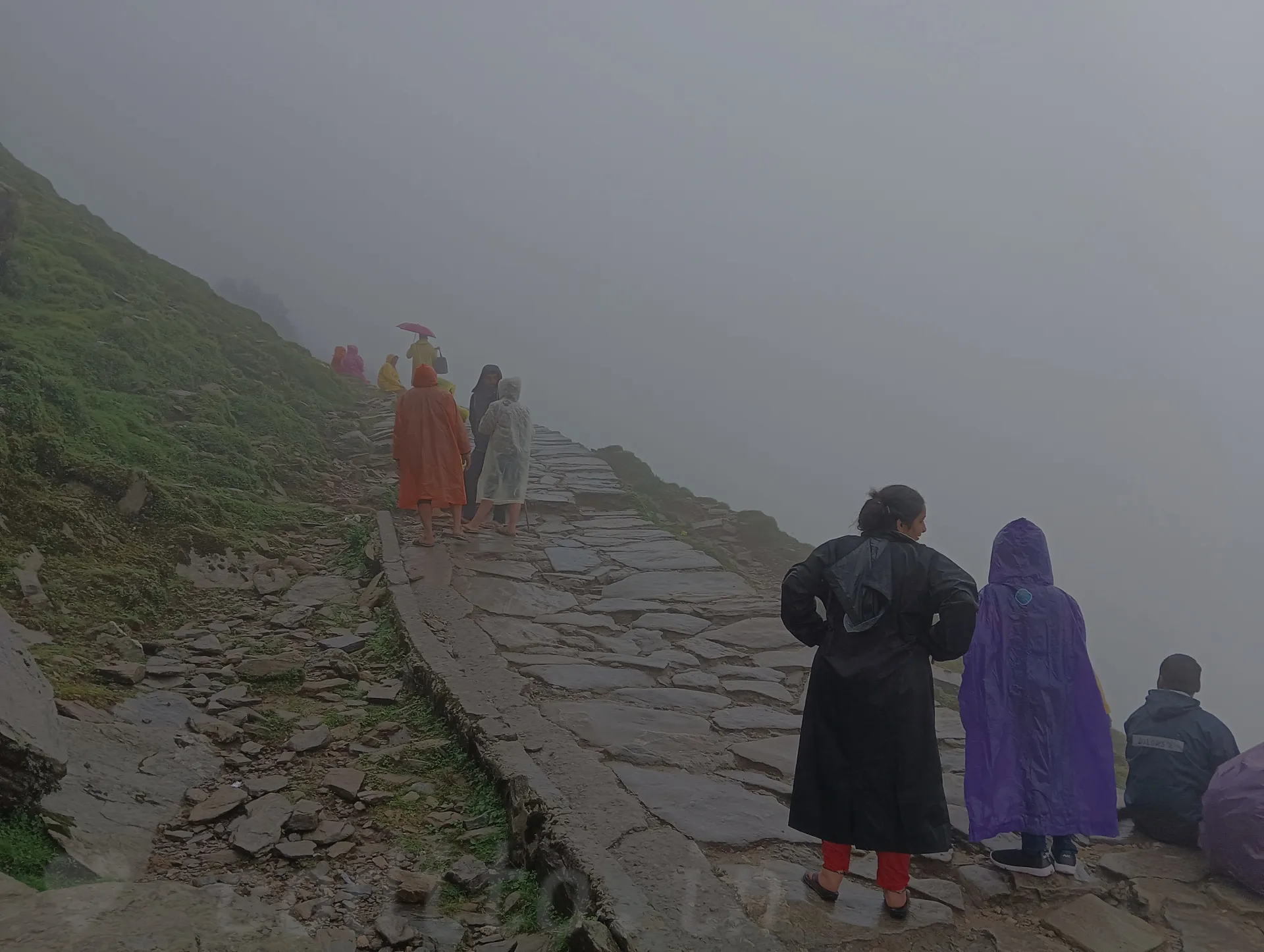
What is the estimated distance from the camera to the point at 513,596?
276 inches

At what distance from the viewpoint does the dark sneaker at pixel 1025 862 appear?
11.5ft

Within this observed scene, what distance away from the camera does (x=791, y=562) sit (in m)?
11.3

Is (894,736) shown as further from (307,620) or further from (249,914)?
(307,620)

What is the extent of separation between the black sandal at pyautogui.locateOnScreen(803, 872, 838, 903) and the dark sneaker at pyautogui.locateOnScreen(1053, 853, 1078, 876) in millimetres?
1148

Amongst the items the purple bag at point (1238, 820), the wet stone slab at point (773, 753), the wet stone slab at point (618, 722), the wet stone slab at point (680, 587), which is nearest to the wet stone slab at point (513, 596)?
the wet stone slab at point (680, 587)

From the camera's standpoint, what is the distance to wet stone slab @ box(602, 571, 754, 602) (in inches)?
304

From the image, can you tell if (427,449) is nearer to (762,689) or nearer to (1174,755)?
(762,689)

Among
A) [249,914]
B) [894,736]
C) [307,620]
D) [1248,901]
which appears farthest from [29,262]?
[1248,901]

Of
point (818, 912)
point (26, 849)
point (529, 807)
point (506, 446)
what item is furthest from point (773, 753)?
point (506, 446)

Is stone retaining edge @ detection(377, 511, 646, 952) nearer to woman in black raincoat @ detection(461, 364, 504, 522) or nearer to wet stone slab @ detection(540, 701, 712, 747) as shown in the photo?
wet stone slab @ detection(540, 701, 712, 747)

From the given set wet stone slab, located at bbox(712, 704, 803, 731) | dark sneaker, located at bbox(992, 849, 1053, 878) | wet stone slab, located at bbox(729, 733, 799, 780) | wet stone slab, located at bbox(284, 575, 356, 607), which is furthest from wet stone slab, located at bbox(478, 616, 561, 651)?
dark sneaker, located at bbox(992, 849, 1053, 878)

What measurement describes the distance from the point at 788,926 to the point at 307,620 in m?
4.17

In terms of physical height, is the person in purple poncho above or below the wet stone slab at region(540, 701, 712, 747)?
above

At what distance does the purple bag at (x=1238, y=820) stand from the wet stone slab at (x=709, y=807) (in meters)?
1.69
